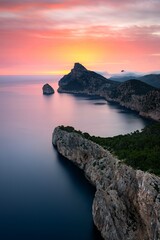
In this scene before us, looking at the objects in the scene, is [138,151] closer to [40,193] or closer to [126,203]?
[126,203]

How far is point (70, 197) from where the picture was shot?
255ft

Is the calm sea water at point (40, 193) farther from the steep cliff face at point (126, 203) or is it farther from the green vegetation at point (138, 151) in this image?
the green vegetation at point (138, 151)

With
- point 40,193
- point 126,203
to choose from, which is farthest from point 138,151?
point 40,193

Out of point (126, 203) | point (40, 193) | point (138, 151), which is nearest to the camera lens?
point (126, 203)

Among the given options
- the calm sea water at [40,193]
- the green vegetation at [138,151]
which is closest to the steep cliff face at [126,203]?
the green vegetation at [138,151]

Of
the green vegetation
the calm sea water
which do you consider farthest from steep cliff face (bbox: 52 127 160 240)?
the calm sea water

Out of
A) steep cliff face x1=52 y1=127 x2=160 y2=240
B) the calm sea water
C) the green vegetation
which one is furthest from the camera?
the calm sea water

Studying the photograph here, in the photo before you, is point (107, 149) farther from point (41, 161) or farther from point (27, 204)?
point (41, 161)

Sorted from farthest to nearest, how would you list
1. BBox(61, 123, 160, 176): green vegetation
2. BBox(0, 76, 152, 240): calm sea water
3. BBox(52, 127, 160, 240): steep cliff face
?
BBox(0, 76, 152, 240): calm sea water, BBox(61, 123, 160, 176): green vegetation, BBox(52, 127, 160, 240): steep cliff face

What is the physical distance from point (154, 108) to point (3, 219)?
152166 mm

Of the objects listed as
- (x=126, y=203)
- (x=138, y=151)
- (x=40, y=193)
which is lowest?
(x=40, y=193)

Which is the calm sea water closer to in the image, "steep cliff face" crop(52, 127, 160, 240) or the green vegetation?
"steep cliff face" crop(52, 127, 160, 240)

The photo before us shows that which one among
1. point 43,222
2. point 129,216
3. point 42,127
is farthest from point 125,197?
point 42,127

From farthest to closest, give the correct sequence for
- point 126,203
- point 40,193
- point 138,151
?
1. point 40,193
2. point 138,151
3. point 126,203
